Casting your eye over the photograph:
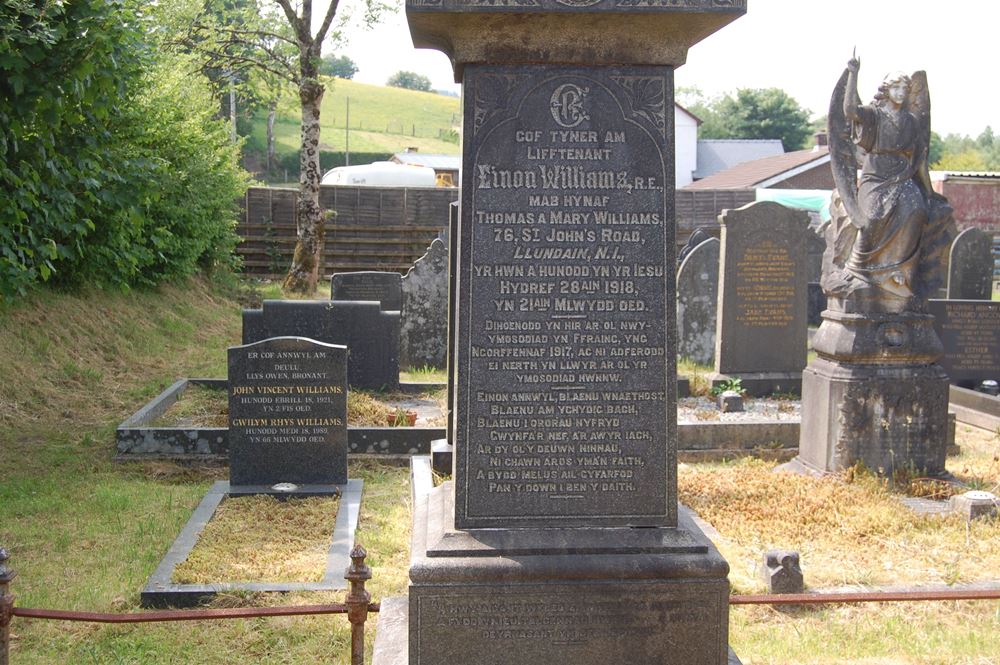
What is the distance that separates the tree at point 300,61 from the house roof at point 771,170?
18.5m

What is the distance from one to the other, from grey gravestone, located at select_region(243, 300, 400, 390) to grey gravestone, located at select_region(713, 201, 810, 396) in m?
4.13

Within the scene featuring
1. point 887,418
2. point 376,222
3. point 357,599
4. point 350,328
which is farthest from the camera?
point 376,222

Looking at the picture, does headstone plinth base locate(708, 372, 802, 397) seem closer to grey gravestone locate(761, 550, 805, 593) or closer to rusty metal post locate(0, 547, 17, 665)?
grey gravestone locate(761, 550, 805, 593)

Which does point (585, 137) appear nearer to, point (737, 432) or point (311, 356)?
point (311, 356)

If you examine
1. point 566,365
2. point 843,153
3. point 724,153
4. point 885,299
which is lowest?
point 566,365

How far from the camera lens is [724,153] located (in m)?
56.5

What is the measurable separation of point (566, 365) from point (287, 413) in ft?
15.6

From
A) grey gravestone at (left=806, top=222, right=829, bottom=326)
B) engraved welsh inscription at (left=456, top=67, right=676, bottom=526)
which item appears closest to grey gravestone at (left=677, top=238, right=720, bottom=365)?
grey gravestone at (left=806, top=222, right=829, bottom=326)

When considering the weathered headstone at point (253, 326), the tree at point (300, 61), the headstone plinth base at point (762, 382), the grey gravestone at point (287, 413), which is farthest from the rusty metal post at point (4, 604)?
the tree at point (300, 61)

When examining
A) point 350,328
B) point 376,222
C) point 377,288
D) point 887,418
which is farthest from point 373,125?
point 887,418

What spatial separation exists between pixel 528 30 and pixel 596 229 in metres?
0.84

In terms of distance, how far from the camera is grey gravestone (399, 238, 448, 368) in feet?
46.9

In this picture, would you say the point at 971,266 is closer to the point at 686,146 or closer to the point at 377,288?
the point at 377,288

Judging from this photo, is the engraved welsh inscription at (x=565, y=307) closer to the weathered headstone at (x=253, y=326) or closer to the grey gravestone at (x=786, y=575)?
the grey gravestone at (x=786, y=575)
